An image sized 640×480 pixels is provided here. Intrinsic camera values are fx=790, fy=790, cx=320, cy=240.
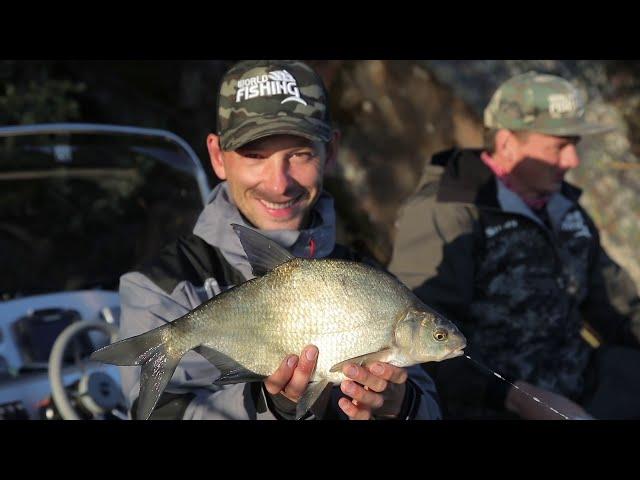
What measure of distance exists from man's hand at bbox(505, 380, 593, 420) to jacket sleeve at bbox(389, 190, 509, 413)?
0.06m

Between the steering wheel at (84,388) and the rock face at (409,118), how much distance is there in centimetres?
368

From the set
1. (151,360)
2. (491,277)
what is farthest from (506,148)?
(151,360)

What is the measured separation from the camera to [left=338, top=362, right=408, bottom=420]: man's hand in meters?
2.18

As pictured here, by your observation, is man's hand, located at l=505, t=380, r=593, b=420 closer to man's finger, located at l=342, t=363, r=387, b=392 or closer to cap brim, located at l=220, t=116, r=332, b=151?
man's finger, located at l=342, t=363, r=387, b=392

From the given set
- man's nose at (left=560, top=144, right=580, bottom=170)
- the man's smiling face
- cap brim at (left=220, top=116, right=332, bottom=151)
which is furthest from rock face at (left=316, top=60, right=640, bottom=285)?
cap brim at (left=220, top=116, right=332, bottom=151)

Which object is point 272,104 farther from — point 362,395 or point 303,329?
point 362,395

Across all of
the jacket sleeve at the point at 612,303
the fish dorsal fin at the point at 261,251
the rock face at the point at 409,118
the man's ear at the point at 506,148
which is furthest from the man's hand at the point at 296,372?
the rock face at the point at 409,118

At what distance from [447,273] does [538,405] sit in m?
0.75

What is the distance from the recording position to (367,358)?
2.18 metres

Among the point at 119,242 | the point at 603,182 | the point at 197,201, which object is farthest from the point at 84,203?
the point at 603,182

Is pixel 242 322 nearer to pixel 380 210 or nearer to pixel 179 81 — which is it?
pixel 380 210

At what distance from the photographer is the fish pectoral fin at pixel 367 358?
2.16 meters

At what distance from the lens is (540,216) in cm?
427
